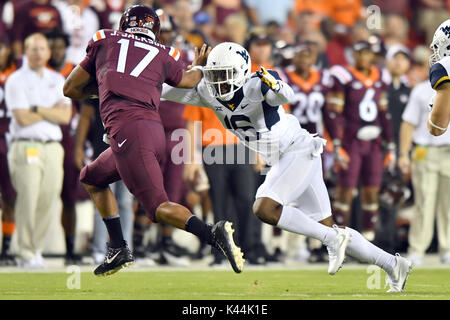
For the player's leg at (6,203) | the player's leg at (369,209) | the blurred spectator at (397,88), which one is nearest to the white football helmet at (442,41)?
the player's leg at (369,209)

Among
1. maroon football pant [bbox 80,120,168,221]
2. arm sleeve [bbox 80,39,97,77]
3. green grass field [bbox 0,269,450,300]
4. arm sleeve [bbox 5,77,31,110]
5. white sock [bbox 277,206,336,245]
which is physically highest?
arm sleeve [bbox 80,39,97,77]

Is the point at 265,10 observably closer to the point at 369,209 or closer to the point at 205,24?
the point at 205,24

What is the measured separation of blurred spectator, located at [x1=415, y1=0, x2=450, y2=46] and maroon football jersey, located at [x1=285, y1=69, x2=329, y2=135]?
5085 mm

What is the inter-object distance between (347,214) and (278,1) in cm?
459

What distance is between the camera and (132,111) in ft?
24.2

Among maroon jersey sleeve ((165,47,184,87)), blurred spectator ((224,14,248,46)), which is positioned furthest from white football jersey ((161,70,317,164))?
blurred spectator ((224,14,248,46))

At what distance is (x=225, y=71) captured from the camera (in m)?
7.62

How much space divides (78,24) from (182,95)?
4.76m

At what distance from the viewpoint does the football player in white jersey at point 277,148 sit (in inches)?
292

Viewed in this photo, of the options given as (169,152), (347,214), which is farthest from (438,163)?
(169,152)

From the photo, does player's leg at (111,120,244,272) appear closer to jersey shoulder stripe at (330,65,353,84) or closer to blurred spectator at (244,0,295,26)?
jersey shoulder stripe at (330,65,353,84)

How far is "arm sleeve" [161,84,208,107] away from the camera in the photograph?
7906 millimetres
